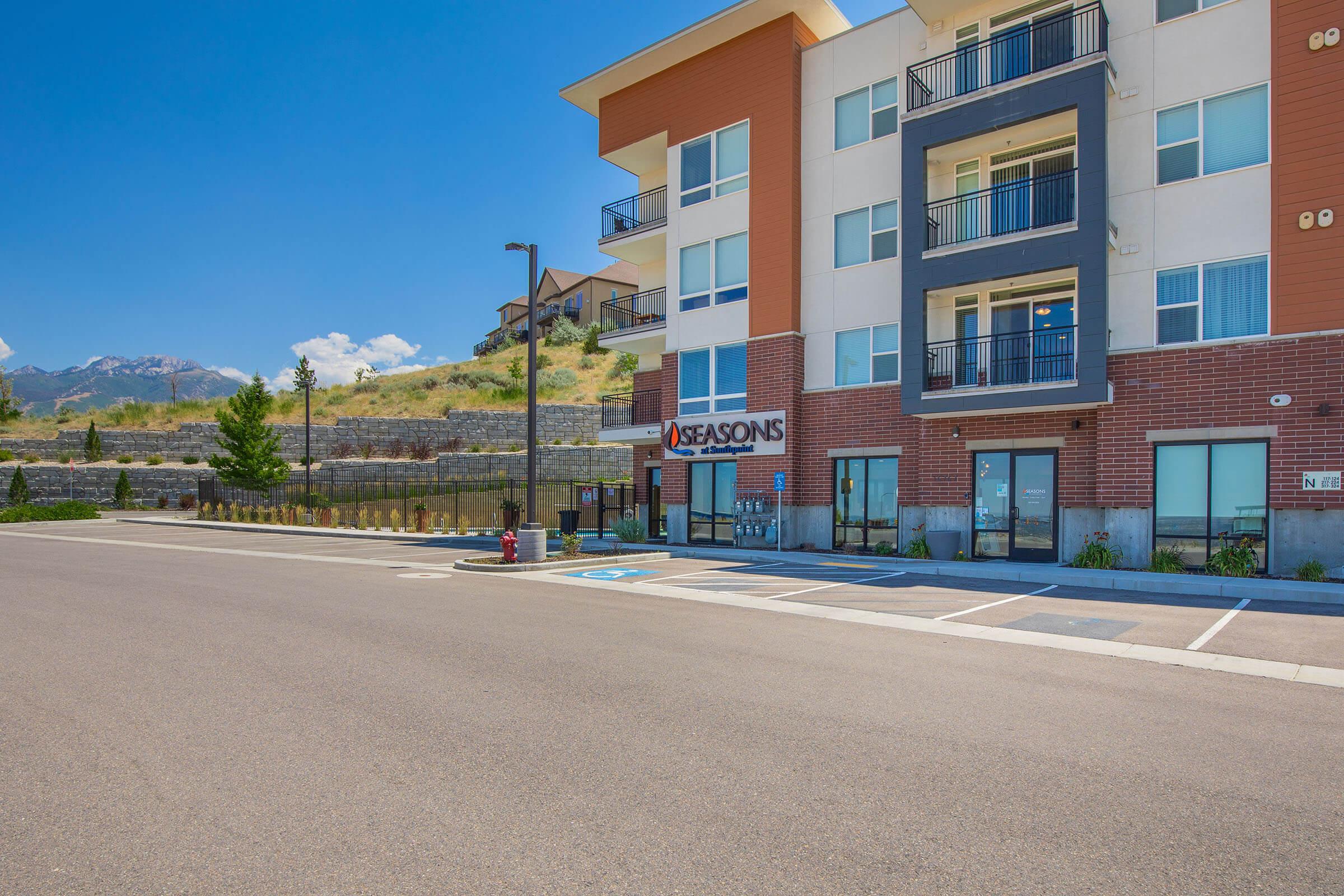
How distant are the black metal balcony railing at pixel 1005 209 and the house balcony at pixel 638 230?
389 inches

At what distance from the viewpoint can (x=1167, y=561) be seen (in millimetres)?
16766

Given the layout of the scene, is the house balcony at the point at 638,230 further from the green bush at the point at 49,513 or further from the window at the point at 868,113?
the green bush at the point at 49,513

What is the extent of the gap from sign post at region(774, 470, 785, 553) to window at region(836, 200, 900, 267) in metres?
6.71

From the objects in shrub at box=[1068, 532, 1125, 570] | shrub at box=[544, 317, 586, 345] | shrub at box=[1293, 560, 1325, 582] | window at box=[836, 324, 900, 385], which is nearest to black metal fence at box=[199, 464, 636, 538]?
window at box=[836, 324, 900, 385]

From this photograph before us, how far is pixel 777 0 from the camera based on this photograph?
22.9 metres

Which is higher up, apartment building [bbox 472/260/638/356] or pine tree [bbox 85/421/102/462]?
apartment building [bbox 472/260/638/356]

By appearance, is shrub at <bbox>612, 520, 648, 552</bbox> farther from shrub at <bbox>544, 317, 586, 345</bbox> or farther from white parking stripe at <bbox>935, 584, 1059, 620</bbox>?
shrub at <bbox>544, 317, 586, 345</bbox>

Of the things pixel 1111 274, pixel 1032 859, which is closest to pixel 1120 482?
pixel 1111 274

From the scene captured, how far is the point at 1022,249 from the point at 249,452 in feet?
116

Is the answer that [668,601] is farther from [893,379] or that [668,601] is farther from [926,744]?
[893,379]

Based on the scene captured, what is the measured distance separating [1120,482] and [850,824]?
16.3m

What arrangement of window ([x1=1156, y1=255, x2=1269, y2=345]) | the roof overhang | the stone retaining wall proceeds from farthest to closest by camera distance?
the stone retaining wall
the roof overhang
window ([x1=1156, y1=255, x2=1269, y2=345])

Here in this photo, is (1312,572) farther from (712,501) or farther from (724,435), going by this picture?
(712,501)

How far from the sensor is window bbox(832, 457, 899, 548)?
21.8 meters
